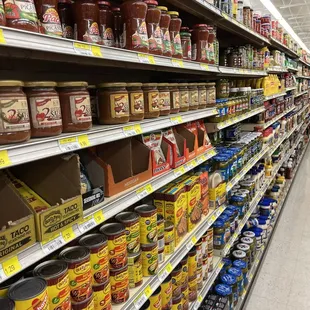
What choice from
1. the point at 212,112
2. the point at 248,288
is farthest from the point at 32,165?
the point at 248,288

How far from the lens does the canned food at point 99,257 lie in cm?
108

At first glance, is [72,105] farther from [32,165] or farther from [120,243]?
[120,243]

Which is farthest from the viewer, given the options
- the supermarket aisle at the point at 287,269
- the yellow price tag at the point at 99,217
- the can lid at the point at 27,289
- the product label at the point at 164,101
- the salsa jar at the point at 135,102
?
the supermarket aisle at the point at 287,269

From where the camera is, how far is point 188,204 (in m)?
1.77

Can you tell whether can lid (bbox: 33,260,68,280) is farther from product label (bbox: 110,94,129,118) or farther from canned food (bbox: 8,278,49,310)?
product label (bbox: 110,94,129,118)

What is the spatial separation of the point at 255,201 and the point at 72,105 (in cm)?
263

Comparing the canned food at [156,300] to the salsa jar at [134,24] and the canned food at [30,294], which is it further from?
the salsa jar at [134,24]

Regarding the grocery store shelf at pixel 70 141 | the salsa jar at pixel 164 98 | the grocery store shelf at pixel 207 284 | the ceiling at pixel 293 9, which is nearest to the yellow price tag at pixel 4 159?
the grocery store shelf at pixel 70 141

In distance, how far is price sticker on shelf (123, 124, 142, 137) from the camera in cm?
117

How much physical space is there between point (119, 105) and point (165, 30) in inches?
19.3

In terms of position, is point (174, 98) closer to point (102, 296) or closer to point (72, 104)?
point (72, 104)

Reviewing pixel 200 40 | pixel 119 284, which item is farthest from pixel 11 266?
pixel 200 40

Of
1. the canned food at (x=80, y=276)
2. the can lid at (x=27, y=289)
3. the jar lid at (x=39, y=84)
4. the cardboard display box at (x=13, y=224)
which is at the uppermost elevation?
the jar lid at (x=39, y=84)

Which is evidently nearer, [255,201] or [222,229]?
[222,229]
